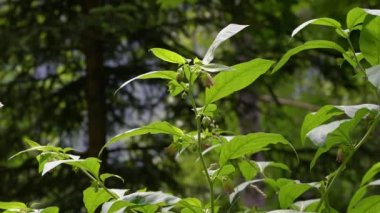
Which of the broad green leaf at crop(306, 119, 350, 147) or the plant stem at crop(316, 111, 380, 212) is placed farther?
the plant stem at crop(316, 111, 380, 212)

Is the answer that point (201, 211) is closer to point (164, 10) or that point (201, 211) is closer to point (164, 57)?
point (164, 57)

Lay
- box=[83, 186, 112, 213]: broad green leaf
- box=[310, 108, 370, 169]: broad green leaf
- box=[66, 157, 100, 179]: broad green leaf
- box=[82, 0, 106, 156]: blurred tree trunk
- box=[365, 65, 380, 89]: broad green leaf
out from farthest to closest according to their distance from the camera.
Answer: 1. box=[82, 0, 106, 156]: blurred tree trunk
2. box=[83, 186, 112, 213]: broad green leaf
3. box=[66, 157, 100, 179]: broad green leaf
4. box=[310, 108, 370, 169]: broad green leaf
5. box=[365, 65, 380, 89]: broad green leaf

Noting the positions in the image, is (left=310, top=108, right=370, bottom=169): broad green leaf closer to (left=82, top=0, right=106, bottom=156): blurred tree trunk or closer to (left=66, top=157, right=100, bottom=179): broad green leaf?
(left=66, top=157, right=100, bottom=179): broad green leaf

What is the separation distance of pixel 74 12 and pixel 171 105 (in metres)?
1.00

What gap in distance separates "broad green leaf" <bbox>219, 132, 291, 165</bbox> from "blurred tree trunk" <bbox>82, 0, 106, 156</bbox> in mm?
3231

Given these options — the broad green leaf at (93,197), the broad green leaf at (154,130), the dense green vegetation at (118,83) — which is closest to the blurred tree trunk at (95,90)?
the dense green vegetation at (118,83)

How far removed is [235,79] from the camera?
1.29 metres

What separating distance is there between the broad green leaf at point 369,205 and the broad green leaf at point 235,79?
39cm

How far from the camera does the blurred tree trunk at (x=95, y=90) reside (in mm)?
4523

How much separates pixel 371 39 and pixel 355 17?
59 millimetres

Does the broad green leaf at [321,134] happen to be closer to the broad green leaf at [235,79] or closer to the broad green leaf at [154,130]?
the broad green leaf at [235,79]

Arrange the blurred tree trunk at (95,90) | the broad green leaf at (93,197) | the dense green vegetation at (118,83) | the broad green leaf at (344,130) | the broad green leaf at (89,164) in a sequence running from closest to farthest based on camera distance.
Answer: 1. the broad green leaf at (344,130)
2. the broad green leaf at (89,164)
3. the broad green leaf at (93,197)
4. the dense green vegetation at (118,83)
5. the blurred tree trunk at (95,90)

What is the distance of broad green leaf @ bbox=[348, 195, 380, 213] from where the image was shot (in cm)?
139

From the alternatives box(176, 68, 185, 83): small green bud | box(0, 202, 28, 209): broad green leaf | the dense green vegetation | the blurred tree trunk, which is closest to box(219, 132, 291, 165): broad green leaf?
box(176, 68, 185, 83): small green bud
